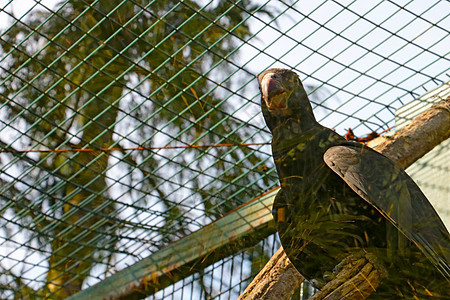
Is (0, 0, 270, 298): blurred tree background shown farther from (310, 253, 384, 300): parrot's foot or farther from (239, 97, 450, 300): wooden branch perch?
(310, 253, 384, 300): parrot's foot

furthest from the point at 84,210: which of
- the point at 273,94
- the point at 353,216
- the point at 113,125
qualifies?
the point at 353,216

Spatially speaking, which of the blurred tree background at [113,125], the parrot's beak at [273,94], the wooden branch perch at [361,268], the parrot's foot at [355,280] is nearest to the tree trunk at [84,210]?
the blurred tree background at [113,125]

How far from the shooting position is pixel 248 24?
8.89 ft

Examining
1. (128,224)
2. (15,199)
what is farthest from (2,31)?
(128,224)

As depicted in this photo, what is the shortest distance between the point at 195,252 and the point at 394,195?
4.83ft

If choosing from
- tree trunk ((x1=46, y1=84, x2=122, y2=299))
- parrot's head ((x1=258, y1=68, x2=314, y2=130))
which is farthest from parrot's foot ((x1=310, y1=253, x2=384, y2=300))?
tree trunk ((x1=46, y1=84, x2=122, y2=299))

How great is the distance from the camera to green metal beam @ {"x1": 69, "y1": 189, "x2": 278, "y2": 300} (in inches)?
124

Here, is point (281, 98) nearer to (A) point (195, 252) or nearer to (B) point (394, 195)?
(B) point (394, 195)

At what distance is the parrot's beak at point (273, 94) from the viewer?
2.55 metres

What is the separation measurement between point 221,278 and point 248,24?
1.23m

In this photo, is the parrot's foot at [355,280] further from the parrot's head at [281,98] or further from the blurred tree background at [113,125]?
the blurred tree background at [113,125]

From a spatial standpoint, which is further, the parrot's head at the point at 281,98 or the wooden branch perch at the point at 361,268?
the parrot's head at the point at 281,98

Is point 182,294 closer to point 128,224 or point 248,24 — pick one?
point 128,224

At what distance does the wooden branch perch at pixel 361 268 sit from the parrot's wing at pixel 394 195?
172mm
